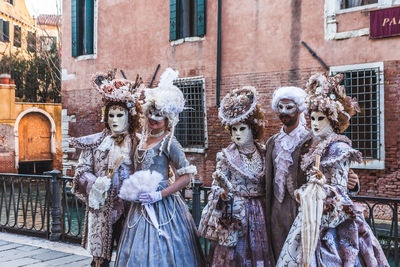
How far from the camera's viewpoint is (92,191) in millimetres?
3609

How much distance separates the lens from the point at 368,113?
330 inches

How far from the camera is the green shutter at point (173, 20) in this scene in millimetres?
10984

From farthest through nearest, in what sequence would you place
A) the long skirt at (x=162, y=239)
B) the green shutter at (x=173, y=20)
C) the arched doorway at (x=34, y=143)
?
the arched doorway at (x=34, y=143) → the green shutter at (x=173, y=20) → the long skirt at (x=162, y=239)

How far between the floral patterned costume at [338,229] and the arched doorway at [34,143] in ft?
59.9

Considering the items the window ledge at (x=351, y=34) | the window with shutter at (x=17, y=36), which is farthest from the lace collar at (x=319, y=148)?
the window with shutter at (x=17, y=36)

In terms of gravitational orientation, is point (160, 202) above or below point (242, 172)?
below

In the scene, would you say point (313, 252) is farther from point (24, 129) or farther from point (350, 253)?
point (24, 129)

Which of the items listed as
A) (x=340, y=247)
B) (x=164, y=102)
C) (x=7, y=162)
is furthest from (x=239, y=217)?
(x=7, y=162)

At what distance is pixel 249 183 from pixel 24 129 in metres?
18.1

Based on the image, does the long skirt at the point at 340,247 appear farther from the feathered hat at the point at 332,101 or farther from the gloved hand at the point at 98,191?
the gloved hand at the point at 98,191

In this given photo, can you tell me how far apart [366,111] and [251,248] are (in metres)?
5.87

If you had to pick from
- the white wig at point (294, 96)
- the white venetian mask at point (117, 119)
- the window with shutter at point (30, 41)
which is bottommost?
the white venetian mask at point (117, 119)

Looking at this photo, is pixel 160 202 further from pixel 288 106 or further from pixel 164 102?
pixel 288 106

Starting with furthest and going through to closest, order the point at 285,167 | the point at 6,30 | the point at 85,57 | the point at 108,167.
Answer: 1. the point at 6,30
2. the point at 85,57
3. the point at 108,167
4. the point at 285,167
